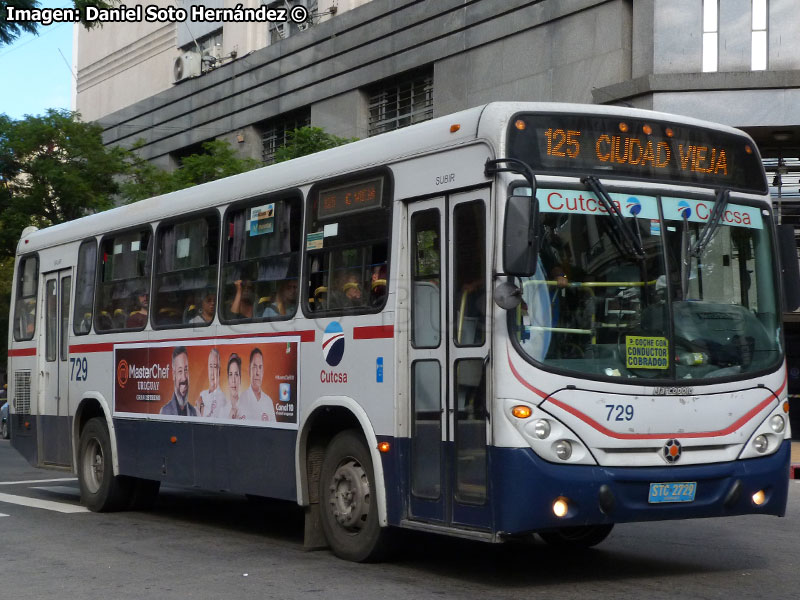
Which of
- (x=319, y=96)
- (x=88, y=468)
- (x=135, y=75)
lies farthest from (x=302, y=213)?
(x=135, y=75)

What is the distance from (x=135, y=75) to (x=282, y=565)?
3772cm

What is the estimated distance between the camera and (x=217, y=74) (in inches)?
1496

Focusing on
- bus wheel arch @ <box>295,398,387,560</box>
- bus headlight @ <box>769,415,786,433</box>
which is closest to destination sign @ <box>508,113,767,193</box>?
bus headlight @ <box>769,415,786,433</box>

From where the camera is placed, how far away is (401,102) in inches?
1203

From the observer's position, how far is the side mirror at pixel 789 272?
8633mm

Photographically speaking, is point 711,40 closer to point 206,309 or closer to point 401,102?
point 401,102

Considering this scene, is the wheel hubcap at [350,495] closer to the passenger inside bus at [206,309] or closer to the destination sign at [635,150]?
the passenger inside bus at [206,309]

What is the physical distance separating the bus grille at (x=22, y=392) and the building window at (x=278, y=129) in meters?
20.1

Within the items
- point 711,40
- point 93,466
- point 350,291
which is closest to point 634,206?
point 350,291

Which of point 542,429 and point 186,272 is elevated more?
point 186,272

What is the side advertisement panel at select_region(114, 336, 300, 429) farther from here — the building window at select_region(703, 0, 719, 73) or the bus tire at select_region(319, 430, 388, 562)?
the building window at select_region(703, 0, 719, 73)

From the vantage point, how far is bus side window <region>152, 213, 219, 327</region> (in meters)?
11.1

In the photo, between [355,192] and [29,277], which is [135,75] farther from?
[355,192]

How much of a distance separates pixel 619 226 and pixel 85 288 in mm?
7399
